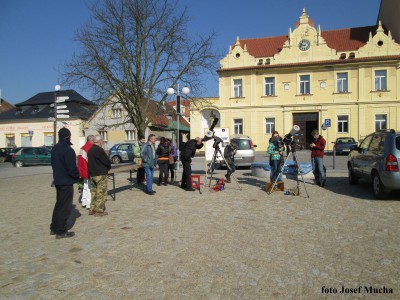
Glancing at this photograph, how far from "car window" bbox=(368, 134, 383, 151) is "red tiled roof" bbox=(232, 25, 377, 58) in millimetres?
29001

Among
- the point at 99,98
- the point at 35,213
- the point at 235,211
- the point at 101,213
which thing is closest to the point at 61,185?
the point at 101,213

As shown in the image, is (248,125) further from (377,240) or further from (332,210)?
(377,240)

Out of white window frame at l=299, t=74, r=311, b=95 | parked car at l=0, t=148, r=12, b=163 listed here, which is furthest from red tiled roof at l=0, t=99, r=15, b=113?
white window frame at l=299, t=74, r=311, b=95

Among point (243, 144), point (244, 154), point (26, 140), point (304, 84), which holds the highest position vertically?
point (304, 84)

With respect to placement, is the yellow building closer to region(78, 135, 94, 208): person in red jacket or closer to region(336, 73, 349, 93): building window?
region(336, 73, 349, 93): building window

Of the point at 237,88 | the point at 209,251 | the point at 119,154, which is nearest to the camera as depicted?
the point at 209,251

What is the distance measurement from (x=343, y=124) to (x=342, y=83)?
4109 mm

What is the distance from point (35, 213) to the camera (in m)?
8.02

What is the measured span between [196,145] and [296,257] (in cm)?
648

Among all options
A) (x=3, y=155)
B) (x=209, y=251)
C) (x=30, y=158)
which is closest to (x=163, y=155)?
(x=209, y=251)

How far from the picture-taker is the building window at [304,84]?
34.8 metres

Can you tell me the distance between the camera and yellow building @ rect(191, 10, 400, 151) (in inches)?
1294

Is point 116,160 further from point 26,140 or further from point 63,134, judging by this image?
point 26,140

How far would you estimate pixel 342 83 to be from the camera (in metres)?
33.9
